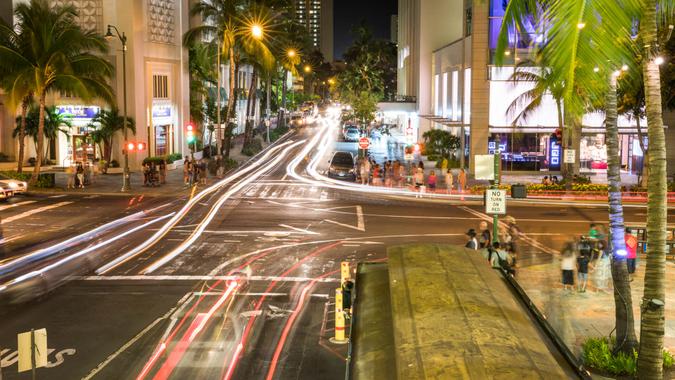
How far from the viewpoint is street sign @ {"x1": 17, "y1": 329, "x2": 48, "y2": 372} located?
10.2 metres

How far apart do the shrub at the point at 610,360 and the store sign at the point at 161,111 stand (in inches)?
1658

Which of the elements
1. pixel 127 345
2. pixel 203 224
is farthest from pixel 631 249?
pixel 203 224

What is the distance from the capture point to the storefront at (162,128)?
52562mm

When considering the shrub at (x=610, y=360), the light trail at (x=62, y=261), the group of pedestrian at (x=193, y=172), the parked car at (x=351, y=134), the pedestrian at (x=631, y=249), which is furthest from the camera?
the parked car at (x=351, y=134)

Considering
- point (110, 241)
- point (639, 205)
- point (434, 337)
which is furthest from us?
point (639, 205)

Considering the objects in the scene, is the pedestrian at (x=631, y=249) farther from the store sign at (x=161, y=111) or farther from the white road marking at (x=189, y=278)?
the store sign at (x=161, y=111)

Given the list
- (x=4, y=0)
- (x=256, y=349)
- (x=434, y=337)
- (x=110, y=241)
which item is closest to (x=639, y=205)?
(x=110, y=241)

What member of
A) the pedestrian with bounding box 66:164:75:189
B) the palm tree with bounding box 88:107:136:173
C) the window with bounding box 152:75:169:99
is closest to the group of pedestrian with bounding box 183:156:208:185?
the pedestrian with bounding box 66:164:75:189

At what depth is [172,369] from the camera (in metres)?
13.3

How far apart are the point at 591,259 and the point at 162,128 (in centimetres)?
3802

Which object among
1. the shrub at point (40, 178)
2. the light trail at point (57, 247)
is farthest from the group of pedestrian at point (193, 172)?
the light trail at point (57, 247)

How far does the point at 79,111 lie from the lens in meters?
51.0

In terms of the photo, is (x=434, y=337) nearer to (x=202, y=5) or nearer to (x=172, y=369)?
(x=172, y=369)

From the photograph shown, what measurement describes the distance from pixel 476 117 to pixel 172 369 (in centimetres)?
4040
